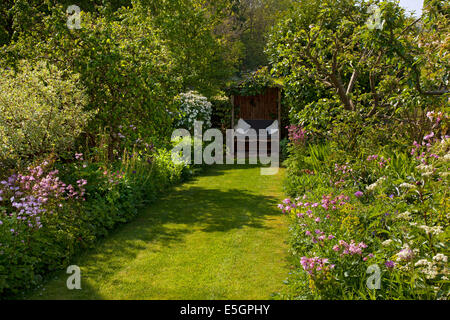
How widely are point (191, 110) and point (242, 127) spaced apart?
10.9 ft

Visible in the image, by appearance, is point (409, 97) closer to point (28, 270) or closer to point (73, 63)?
point (28, 270)

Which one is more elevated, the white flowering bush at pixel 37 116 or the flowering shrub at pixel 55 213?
the white flowering bush at pixel 37 116

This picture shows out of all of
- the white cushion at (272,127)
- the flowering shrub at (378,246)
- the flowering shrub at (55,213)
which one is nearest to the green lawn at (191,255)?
the flowering shrub at (55,213)

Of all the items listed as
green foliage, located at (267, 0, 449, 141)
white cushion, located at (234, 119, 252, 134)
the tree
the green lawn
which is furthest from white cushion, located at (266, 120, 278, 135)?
the green lawn

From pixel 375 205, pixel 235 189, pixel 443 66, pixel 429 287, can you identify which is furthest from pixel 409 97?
pixel 235 189

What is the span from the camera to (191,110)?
14305 mm

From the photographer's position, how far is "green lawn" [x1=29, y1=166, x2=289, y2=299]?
4.64 meters

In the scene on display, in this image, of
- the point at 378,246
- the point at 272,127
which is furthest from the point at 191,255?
the point at 272,127

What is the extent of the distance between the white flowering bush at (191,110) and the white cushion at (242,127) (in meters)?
1.82

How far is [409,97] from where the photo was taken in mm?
5691

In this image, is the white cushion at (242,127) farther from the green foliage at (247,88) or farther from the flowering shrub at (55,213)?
the flowering shrub at (55,213)

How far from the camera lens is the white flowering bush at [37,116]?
6.90 meters

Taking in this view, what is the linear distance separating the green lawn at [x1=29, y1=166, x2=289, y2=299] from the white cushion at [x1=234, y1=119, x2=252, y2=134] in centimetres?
787

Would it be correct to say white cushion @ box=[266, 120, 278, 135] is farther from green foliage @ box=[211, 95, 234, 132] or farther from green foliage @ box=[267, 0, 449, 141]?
green foliage @ box=[267, 0, 449, 141]
